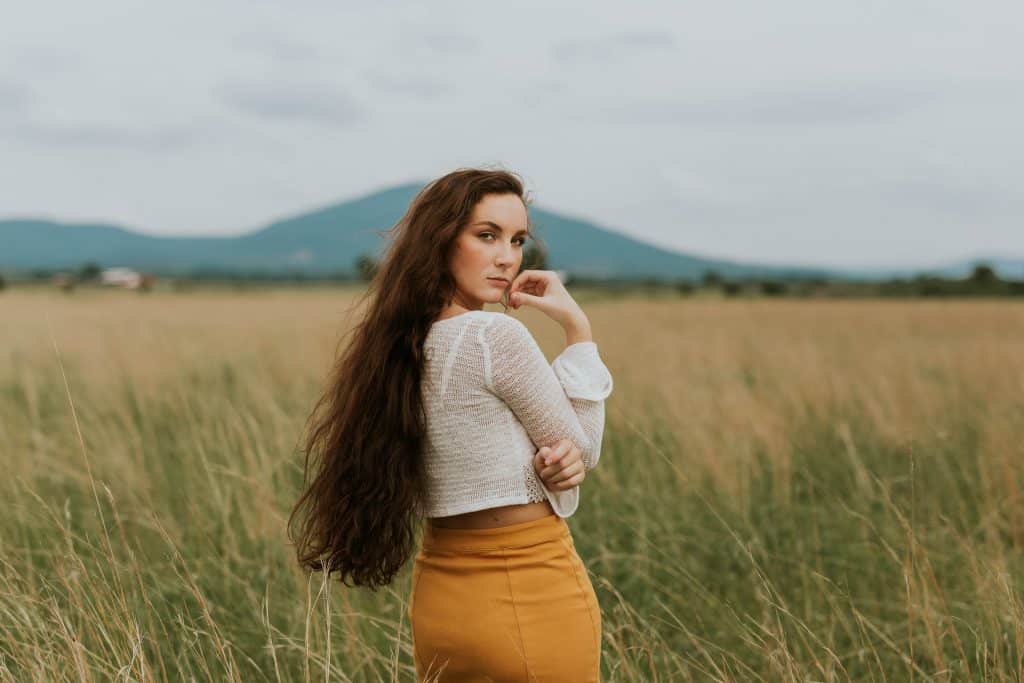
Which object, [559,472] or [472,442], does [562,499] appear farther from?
[472,442]

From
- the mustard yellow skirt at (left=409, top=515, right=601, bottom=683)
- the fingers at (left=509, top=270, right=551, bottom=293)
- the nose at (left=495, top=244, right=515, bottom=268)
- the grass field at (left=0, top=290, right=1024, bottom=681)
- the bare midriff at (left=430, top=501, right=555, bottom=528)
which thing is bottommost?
the grass field at (left=0, top=290, right=1024, bottom=681)

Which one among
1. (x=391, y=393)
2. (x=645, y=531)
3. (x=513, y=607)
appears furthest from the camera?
(x=645, y=531)

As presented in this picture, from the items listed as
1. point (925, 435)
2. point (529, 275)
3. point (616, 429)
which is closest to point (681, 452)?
point (616, 429)

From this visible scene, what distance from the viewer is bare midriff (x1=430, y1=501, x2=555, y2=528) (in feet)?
5.94

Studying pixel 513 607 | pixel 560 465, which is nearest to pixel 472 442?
pixel 560 465

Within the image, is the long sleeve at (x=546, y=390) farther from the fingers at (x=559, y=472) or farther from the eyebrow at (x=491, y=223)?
the eyebrow at (x=491, y=223)

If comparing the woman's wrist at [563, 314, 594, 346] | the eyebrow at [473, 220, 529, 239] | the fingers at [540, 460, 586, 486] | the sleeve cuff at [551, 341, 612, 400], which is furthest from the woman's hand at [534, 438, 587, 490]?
the eyebrow at [473, 220, 529, 239]

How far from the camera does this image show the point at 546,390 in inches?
69.8

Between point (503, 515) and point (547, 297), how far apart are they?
0.46 metres

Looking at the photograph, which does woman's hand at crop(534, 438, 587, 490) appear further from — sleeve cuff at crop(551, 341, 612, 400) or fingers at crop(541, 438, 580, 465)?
sleeve cuff at crop(551, 341, 612, 400)

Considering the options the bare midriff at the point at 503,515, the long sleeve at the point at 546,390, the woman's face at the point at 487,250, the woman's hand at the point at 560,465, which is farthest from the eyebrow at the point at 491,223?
the bare midriff at the point at 503,515

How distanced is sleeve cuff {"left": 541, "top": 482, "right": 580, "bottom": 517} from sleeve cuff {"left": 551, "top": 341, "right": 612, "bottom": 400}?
0.62ft

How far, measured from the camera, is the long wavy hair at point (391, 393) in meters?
1.88

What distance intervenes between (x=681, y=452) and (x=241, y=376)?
4.22m
